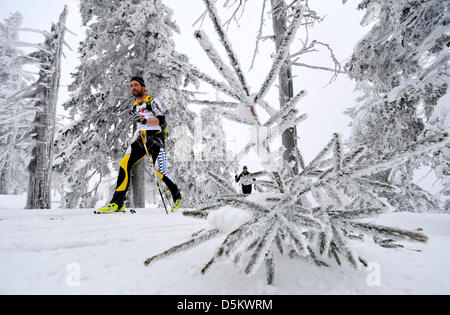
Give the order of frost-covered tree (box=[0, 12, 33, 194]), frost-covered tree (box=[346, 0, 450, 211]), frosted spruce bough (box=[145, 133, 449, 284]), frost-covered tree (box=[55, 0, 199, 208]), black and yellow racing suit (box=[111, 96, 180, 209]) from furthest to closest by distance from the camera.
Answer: frost-covered tree (box=[0, 12, 33, 194])
frost-covered tree (box=[55, 0, 199, 208])
frost-covered tree (box=[346, 0, 450, 211])
black and yellow racing suit (box=[111, 96, 180, 209])
frosted spruce bough (box=[145, 133, 449, 284])

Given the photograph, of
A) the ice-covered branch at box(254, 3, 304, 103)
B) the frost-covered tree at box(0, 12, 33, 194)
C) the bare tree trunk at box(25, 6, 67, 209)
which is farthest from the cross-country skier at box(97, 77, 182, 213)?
the frost-covered tree at box(0, 12, 33, 194)

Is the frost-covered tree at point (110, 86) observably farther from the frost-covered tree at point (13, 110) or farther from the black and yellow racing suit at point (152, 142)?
the black and yellow racing suit at point (152, 142)

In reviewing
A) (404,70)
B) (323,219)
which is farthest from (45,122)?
(404,70)

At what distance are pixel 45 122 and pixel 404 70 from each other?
39.0 feet

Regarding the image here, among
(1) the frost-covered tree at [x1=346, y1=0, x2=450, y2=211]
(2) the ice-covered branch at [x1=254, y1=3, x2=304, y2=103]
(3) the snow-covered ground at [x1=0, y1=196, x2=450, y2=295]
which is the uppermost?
(1) the frost-covered tree at [x1=346, y1=0, x2=450, y2=211]

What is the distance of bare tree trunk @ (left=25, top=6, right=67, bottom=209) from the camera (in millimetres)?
7395

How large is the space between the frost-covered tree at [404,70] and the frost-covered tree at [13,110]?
10317mm

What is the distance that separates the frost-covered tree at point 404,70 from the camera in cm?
445

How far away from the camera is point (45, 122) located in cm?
809

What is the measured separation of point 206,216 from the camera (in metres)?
1.07

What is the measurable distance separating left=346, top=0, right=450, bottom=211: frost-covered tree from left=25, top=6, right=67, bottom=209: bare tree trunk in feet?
31.1

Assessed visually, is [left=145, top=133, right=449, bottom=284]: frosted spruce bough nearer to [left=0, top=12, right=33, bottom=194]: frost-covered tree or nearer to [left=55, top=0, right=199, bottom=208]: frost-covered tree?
[left=55, top=0, right=199, bottom=208]: frost-covered tree

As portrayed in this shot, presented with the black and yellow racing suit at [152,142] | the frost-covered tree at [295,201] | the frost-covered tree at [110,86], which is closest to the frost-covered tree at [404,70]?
the black and yellow racing suit at [152,142]
